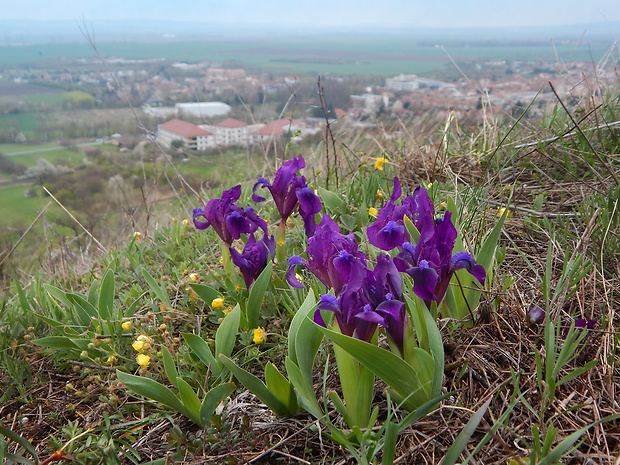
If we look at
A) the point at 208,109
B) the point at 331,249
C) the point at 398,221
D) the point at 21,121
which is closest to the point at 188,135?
the point at 208,109

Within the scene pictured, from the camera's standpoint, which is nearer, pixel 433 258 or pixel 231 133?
pixel 433 258

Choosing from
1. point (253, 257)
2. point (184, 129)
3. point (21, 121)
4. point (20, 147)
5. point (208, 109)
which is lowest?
point (20, 147)

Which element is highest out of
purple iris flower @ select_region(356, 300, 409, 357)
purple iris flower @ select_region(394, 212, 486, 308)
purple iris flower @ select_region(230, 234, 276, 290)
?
purple iris flower @ select_region(394, 212, 486, 308)

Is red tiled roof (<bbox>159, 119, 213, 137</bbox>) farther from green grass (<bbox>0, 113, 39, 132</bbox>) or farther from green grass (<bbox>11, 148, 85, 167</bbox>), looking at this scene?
green grass (<bbox>0, 113, 39, 132</bbox>)

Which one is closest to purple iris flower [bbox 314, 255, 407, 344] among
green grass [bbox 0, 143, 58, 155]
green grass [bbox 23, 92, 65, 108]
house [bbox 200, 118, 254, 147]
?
house [bbox 200, 118, 254, 147]

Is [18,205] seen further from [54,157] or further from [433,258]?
[433,258]
